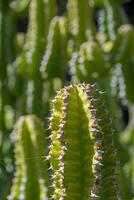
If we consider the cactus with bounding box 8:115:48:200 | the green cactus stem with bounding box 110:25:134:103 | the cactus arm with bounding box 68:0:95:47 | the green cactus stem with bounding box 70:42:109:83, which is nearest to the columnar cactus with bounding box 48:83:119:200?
the cactus with bounding box 8:115:48:200

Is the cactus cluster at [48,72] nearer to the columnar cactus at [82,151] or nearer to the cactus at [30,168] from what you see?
the cactus at [30,168]

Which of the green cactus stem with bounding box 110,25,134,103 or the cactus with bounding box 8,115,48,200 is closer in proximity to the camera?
the cactus with bounding box 8,115,48,200

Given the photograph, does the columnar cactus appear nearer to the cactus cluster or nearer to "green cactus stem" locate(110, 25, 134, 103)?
the cactus cluster

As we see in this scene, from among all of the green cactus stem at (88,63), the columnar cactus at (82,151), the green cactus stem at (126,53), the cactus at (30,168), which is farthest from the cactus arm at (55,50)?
the columnar cactus at (82,151)

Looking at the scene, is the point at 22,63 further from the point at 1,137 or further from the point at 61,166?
the point at 61,166

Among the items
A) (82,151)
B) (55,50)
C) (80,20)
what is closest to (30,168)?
(82,151)

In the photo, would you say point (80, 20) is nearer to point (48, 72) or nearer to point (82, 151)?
point (48, 72)
